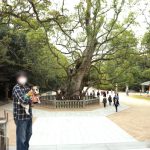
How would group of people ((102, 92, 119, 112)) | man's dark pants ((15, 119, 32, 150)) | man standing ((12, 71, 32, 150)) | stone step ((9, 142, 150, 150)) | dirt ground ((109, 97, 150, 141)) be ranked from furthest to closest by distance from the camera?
group of people ((102, 92, 119, 112))
dirt ground ((109, 97, 150, 141))
stone step ((9, 142, 150, 150))
man's dark pants ((15, 119, 32, 150))
man standing ((12, 71, 32, 150))

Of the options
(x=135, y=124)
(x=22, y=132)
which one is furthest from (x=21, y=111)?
(x=135, y=124)

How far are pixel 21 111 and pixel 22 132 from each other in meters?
0.49

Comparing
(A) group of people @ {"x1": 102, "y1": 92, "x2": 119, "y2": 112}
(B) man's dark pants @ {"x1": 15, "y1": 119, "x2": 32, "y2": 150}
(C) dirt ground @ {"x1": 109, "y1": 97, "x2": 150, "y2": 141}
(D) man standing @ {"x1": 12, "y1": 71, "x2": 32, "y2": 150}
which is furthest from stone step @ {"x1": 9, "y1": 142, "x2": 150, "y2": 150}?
(A) group of people @ {"x1": 102, "y1": 92, "x2": 119, "y2": 112}

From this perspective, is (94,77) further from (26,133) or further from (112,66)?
(26,133)

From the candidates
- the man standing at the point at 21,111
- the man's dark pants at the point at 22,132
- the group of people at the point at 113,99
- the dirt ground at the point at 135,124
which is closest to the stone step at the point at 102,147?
the dirt ground at the point at 135,124

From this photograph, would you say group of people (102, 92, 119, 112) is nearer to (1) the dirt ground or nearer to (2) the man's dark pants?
(1) the dirt ground

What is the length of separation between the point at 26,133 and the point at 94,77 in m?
33.9

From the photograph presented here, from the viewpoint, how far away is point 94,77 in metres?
41.9

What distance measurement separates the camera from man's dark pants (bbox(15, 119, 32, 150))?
26.1ft

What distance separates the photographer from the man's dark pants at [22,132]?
313 inches

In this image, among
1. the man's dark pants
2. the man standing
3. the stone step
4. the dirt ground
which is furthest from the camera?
the dirt ground

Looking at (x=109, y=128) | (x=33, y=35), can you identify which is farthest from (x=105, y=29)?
(x=109, y=128)

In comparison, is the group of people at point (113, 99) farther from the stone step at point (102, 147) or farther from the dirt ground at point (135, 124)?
the stone step at point (102, 147)

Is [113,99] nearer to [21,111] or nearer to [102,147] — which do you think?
[102,147]
